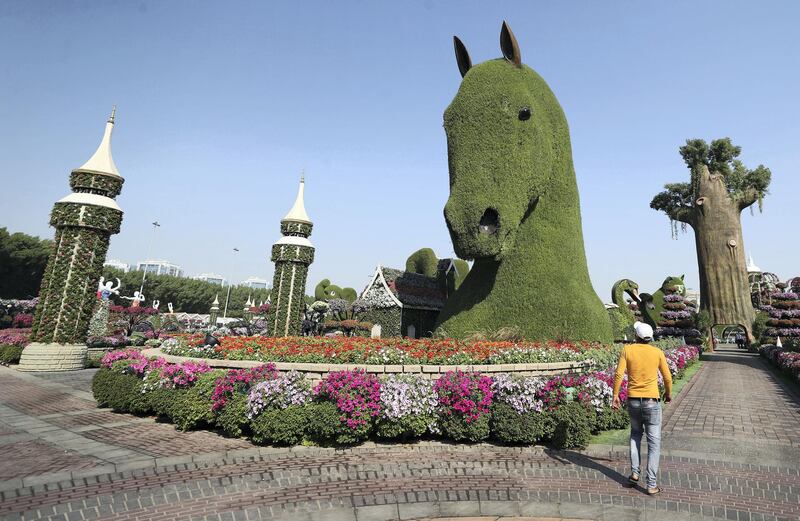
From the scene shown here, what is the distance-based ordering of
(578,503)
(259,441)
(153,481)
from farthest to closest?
(259,441), (153,481), (578,503)

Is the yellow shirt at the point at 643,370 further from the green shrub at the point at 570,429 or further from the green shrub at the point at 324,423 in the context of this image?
the green shrub at the point at 324,423

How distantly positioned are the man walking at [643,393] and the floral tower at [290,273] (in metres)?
18.7

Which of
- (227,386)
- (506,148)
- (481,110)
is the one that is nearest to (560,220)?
(506,148)

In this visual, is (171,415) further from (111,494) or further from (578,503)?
(578,503)

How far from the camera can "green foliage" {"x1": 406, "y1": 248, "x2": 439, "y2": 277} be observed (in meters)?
23.3

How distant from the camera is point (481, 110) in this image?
11500mm

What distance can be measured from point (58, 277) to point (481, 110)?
53.1 ft

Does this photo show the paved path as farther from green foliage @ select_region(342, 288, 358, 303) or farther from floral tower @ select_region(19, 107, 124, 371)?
green foliage @ select_region(342, 288, 358, 303)

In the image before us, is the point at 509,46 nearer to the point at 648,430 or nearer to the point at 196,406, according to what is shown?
the point at 648,430

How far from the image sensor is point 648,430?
486cm

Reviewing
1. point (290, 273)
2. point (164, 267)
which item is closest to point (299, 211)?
point (290, 273)

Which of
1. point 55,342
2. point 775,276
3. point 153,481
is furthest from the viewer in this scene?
point 775,276

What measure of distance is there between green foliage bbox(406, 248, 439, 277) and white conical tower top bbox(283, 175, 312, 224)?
21.7 ft

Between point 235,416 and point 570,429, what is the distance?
552cm
